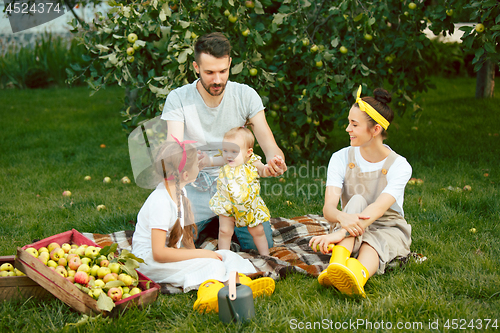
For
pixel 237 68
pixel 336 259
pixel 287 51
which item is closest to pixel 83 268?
pixel 336 259

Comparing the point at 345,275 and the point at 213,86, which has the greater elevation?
the point at 213,86

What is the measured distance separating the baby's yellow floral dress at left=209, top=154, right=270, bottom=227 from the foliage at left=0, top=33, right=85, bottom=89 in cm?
904

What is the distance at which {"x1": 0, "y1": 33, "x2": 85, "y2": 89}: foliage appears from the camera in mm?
10711

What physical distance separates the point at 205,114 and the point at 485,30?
2421 millimetres

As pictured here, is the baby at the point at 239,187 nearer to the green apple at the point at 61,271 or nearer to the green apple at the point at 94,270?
the green apple at the point at 94,270

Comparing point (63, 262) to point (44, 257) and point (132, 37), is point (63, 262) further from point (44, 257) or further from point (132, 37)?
point (132, 37)

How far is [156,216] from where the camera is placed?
7.72 feet


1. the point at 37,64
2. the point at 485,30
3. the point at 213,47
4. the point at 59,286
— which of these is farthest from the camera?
the point at 37,64

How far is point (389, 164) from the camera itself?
2.64m

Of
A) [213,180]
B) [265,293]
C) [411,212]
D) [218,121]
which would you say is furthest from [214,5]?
[265,293]

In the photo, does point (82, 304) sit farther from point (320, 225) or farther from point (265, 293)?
point (320, 225)

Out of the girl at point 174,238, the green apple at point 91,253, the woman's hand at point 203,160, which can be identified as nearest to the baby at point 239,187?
the woman's hand at point 203,160

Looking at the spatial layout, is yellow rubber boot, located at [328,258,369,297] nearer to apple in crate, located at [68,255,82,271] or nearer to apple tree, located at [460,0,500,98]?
apple in crate, located at [68,255,82,271]

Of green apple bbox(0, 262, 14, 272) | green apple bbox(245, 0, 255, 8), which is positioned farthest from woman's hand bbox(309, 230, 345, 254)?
green apple bbox(245, 0, 255, 8)
